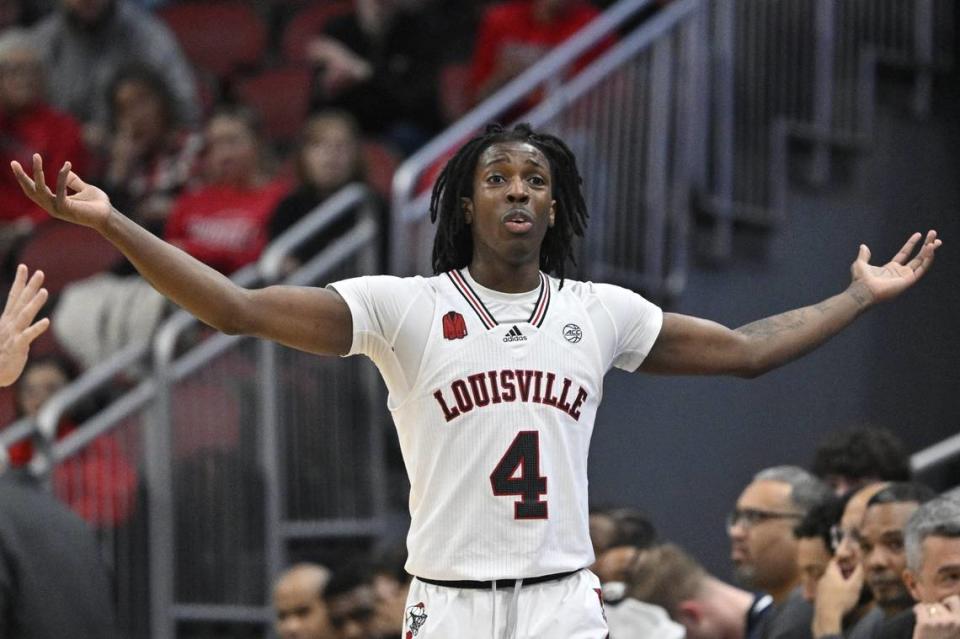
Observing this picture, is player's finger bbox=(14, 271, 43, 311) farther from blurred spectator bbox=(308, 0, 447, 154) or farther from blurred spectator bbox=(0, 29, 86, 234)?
blurred spectator bbox=(0, 29, 86, 234)

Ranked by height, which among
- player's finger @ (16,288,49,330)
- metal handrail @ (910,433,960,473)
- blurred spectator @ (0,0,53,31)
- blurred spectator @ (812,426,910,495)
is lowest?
blurred spectator @ (812,426,910,495)

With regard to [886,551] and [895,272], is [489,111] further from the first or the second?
[895,272]

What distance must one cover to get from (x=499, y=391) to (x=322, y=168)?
579 cm

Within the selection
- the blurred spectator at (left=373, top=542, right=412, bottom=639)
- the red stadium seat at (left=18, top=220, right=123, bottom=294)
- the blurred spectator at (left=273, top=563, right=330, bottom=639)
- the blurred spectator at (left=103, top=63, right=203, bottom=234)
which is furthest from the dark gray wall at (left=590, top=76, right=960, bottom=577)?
the blurred spectator at (left=103, top=63, right=203, bottom=234)

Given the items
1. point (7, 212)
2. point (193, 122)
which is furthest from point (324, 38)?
point (7, 212)

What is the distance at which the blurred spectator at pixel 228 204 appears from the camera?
1041 centimetres

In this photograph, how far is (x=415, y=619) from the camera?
4723mm

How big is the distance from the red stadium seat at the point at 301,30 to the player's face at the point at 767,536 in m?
7.04

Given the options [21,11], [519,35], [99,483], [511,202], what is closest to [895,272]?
[511,202]

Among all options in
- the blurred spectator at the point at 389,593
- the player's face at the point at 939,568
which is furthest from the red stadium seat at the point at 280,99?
the player's face at the point at 939,568

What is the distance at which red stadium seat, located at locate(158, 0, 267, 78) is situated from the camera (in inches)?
527

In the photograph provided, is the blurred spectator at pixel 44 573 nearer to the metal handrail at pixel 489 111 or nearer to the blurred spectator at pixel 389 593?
the blurred spectator at pixel 389 593

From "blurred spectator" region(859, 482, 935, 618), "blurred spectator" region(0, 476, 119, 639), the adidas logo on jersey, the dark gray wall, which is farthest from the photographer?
the dark gray wall

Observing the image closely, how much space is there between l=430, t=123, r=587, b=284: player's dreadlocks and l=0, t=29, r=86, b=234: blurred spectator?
737cm
